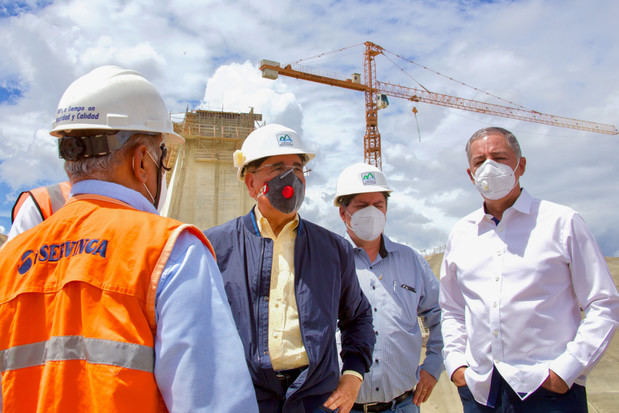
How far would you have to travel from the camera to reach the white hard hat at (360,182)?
4027 mm

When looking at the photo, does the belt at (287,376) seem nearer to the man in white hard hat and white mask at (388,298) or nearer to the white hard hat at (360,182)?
the man in white hard hat and white mask at (388,298)

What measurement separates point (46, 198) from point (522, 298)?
3107 millimetres

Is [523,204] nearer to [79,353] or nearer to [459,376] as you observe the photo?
[459,376]

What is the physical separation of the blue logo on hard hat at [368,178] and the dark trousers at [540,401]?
6.30 ft

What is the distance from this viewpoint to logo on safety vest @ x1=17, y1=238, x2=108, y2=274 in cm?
126

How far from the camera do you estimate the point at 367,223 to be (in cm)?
392

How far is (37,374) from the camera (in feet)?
4.06

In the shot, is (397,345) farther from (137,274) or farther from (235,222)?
(137,274)

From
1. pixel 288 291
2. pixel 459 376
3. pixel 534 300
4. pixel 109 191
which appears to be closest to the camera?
pixel 109 191

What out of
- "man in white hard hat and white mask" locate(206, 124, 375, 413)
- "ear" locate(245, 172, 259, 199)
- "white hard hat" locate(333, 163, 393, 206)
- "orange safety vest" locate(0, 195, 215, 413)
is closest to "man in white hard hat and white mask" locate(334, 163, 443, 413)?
"white hard hat" locate(333, 163, 393, 206)

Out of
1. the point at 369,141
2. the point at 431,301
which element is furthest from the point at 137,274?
the point at 369,141

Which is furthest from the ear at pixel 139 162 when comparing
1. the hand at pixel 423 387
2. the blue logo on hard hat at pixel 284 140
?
the hand at pixel 423 387

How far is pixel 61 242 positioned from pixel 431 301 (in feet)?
10.8

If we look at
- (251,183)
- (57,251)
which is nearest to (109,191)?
(57,251)
